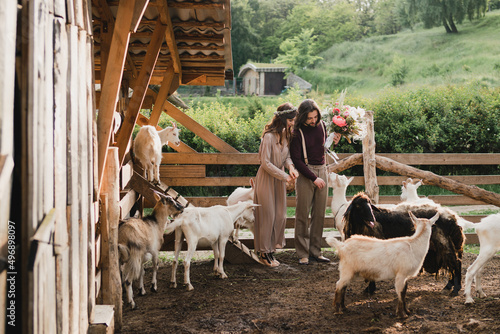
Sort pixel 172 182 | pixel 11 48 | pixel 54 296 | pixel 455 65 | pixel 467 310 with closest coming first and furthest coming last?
1. pixel 11 48
2. pixel 54 296
3. pixel 467 310
4. pixel 172 182
5. pixel 455 65

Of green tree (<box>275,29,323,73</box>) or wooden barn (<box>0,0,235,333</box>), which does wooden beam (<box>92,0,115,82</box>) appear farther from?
green tree (<box>275,29,323,73</box>)

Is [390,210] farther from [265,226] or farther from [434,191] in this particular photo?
[434,191]

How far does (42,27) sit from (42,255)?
1206mm

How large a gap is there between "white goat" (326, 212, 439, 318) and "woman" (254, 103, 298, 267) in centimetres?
249

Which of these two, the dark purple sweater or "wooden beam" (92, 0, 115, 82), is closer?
"wooden beam" (92, 0, 115, 82)

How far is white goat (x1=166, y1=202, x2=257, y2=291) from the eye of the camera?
21.1 feet

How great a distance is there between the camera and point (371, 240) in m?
5.18

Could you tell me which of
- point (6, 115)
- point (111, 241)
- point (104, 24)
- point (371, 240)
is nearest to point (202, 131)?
point (104, 24)

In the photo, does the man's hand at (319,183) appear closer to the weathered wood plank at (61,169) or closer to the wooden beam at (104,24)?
the wooden beam at (104,24)

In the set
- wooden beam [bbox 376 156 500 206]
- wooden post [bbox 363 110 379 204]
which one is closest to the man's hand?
wooden post [bbox 363 110 379 204]

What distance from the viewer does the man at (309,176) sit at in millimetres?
7379

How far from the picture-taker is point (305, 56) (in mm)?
51375

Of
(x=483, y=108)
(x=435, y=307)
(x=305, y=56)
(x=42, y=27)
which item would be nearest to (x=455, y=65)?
(x=305, y=56)

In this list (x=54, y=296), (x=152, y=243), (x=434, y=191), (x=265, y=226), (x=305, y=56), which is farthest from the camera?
(x=305, y=56)
